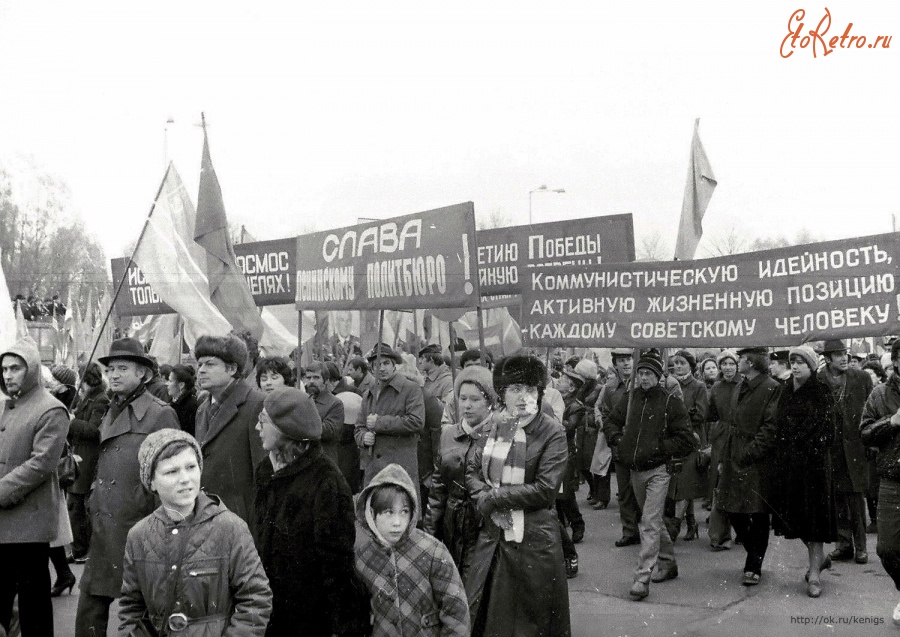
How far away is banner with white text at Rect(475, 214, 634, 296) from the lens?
Result: 10109 millimetres

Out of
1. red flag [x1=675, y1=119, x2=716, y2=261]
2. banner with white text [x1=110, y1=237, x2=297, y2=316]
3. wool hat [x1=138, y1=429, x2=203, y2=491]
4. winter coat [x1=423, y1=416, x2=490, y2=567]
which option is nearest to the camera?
wool hat [x1=138, y1=429, x2=203, y2=491]

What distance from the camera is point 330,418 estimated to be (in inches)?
329

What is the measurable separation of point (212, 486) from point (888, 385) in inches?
Answer: 184

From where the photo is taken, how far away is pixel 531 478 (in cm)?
536

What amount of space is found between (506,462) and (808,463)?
130 inches

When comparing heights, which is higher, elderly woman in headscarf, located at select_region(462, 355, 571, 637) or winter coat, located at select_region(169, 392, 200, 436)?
winter coat, located at select_region(169, 392, 200, 436)

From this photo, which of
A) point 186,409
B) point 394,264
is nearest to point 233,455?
point 186,409

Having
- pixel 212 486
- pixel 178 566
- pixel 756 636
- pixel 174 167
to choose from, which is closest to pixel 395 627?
pixel 178 566

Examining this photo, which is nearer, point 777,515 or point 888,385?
point 888,385

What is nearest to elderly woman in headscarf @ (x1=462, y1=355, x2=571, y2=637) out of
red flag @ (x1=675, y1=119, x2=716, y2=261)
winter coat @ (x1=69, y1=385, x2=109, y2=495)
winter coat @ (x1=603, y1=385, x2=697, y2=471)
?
winter coat @ (x1=603, y1=385, x2=697, y2=471)

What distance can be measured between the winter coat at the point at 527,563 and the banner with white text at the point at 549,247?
3.82 m

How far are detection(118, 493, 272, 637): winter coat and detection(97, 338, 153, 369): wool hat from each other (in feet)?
6.37

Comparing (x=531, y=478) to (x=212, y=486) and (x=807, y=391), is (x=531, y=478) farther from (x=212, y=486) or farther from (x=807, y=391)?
(x=807, y=391)

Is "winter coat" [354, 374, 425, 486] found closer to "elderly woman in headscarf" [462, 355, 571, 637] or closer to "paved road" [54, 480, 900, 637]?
"paved road" [54, 480, 900, 637]
